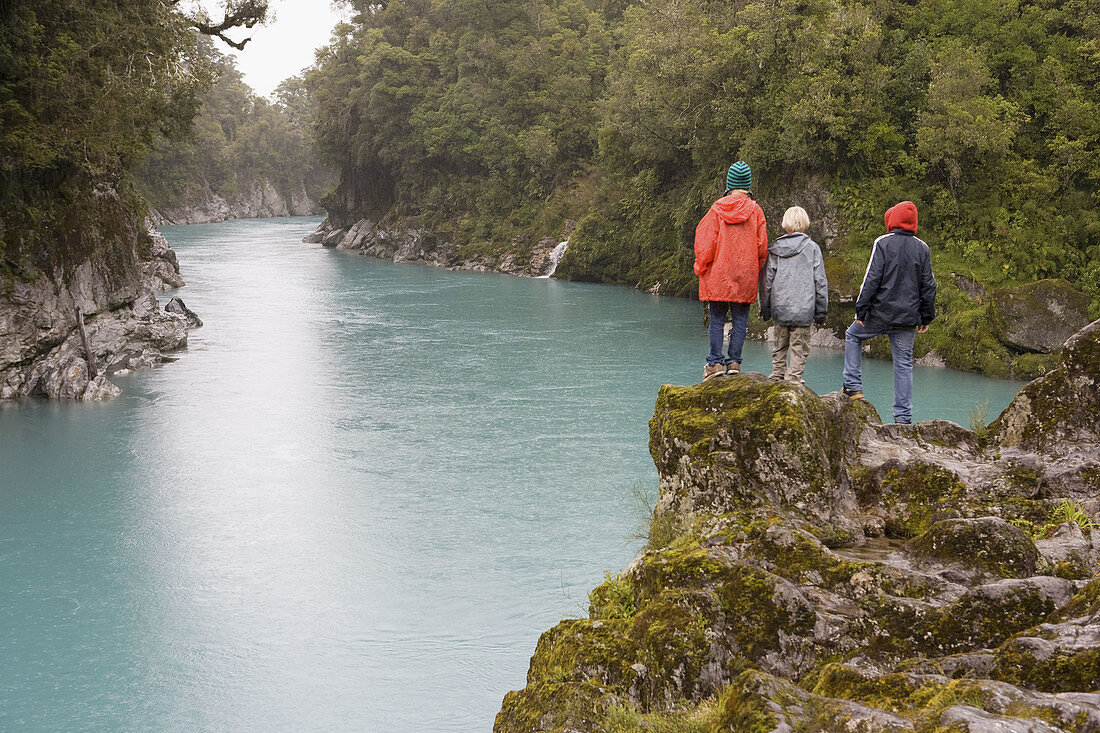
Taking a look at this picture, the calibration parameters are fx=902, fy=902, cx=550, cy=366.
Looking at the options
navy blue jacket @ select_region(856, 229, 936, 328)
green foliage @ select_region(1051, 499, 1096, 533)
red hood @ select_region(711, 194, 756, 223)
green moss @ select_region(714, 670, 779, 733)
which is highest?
red hood @ select_region(711, 194, 756, 223)

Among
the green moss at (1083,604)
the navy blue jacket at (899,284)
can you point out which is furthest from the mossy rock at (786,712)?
the navy blue jacket at (899,284)

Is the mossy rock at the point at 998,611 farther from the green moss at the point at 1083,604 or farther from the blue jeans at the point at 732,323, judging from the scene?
the blue jeans at the point at 732,323

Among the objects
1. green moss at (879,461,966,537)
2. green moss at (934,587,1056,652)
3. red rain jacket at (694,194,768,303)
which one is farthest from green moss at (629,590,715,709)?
red rain jacket at (694,194,768,303)

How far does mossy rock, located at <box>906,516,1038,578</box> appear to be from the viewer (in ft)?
16.1

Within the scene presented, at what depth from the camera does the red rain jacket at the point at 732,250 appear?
7.80 meters

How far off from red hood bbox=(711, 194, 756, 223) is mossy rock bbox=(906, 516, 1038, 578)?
3.31 meters

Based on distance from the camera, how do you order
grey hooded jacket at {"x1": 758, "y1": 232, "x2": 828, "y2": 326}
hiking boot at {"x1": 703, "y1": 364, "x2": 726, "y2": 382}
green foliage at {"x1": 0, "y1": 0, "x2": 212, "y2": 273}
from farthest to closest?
green foliage at {"x1": 0, "y1": 0, "x2": 212, "y2": 273}, grey hooded jacket at {"x1": 758, "y1": 232, "x2": 828, "y2": 326}, hiking boot at {"x1": 703, "y1": 364, "x2": 726, "y2": 382}

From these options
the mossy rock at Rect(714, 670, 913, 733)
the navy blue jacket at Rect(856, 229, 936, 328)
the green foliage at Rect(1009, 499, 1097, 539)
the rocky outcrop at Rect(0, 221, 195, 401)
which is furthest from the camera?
the rocky outcrop at Rect(0, 221, 195, 401)

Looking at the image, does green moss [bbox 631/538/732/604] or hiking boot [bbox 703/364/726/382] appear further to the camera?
hiking boot [bbox 703/364/726/382]

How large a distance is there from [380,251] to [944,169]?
131 ft

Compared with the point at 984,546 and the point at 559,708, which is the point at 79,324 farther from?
the point at 984,546

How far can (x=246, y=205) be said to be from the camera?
116312mm

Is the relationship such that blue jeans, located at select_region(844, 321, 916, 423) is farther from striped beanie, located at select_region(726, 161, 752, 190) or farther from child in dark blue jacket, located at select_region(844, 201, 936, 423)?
striped beanie, located at select_region(726, 161, 752, 190)

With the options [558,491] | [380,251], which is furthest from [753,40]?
[380,251]
